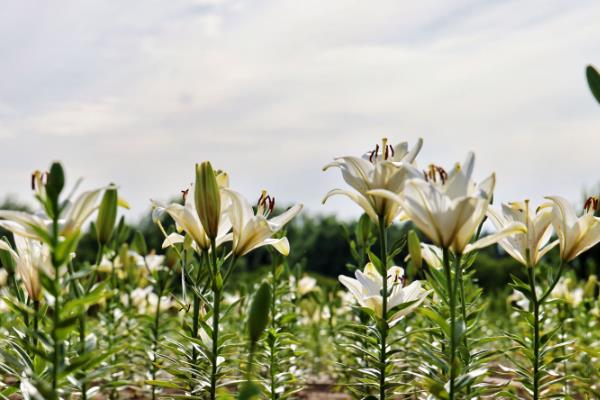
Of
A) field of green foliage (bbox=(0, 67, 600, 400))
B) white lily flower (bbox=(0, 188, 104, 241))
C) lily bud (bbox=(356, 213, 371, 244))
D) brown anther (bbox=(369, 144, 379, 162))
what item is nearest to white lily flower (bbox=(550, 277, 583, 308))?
lily bud (bbox=(356, 213, 371, 244))

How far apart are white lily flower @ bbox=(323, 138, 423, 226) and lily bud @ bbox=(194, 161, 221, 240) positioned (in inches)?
12.0

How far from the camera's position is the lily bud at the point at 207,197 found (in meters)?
1.76

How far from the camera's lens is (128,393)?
4.14m

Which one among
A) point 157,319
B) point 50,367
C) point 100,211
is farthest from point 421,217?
point 157,319

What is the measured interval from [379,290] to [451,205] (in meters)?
0.66

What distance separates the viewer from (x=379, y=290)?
213cm

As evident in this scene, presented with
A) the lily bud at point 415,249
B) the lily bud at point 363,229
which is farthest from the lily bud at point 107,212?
the lily bud at point 363,229

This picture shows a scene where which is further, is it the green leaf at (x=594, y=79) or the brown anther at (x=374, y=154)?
the brown anther at (x=374, y=154)

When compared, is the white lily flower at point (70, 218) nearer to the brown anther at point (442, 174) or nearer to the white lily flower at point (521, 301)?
the brown anther at point (442, 174)

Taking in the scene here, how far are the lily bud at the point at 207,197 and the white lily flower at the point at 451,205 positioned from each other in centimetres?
44

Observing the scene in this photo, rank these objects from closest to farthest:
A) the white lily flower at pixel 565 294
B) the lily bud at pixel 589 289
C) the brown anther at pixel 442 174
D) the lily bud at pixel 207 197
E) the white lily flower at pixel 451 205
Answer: the white lily flower at pixel 451 205 → the brown anther at pixel 442 174 → the lily bud at pixel 207 197 → the lily bud at pixel 589 289 → the white lily flower at pixel 565 294

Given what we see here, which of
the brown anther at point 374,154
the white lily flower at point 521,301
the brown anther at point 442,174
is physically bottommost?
the brown anther at point 442,174

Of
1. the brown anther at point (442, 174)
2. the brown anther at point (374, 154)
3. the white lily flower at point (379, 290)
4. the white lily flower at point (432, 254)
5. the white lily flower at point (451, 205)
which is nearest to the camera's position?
the white lily flower at point (451, 205)

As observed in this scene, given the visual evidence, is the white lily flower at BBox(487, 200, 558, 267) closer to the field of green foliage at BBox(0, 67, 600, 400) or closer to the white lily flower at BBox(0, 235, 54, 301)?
the field of green foliage at BBox(0, 67, 600, 400)
